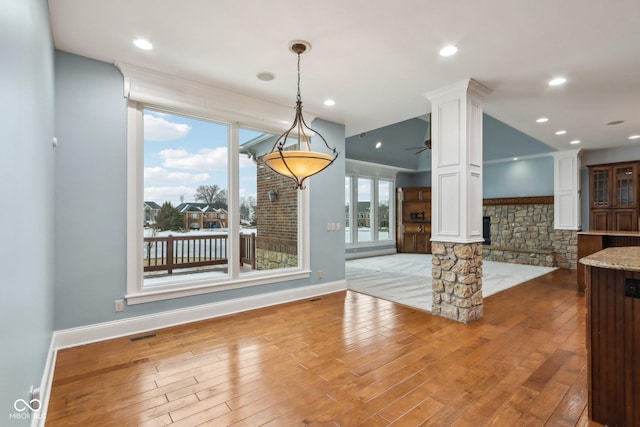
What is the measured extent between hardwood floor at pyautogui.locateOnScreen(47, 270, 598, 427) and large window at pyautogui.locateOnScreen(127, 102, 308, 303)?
0.66m

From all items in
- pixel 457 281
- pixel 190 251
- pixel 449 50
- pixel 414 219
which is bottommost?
pixel 457 281

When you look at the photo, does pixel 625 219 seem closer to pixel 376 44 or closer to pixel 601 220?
pixel 601 220

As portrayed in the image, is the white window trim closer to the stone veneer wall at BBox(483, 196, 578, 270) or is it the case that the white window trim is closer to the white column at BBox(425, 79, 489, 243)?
the white column at BBox(425, 79, 489, 243)

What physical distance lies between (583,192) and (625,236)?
3850 mm

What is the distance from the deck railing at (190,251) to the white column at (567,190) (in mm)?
7673

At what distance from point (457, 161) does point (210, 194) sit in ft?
10.3

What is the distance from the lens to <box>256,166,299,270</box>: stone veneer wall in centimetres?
466

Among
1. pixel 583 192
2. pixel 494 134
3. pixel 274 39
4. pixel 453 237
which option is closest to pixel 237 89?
pixel 274 39

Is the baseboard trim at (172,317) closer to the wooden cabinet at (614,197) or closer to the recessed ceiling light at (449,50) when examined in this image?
the recessed ceiling light at (449,50)

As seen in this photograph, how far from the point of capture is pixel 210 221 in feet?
13.5

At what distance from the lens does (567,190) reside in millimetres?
7633

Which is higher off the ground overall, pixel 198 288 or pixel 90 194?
pixel 90 194

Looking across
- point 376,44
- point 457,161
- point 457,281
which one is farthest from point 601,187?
point 376,44

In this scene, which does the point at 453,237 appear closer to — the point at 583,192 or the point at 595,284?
the point at 595,284
